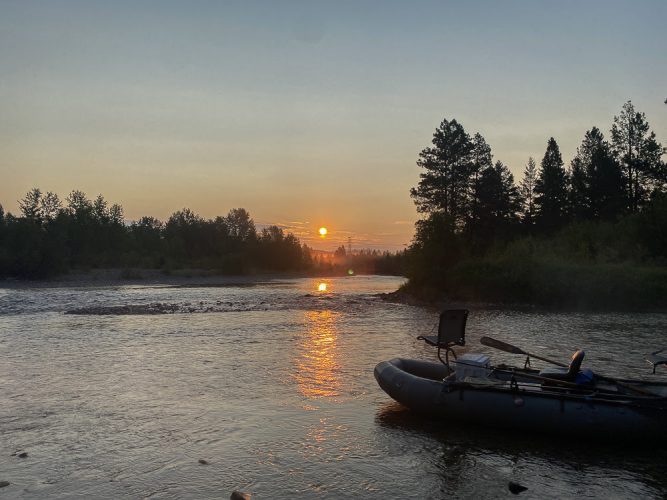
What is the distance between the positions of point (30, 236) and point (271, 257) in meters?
46.4

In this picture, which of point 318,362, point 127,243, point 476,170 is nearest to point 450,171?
point 476,170

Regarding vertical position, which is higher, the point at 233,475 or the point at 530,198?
the point at 530,198

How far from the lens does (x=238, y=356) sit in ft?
62.0

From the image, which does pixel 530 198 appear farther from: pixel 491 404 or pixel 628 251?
pixel 491 404

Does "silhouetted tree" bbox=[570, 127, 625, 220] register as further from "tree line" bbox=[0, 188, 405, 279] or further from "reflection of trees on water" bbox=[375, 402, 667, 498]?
"reflection of trees on water" bbox=[375, 402, 667, 498]

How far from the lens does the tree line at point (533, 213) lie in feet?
144

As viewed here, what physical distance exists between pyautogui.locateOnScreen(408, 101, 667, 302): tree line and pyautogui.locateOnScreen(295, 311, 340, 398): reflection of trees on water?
19.1 m

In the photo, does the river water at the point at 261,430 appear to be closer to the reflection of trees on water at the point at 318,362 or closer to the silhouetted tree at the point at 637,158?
the reflection of trees on water at the point at 318,362

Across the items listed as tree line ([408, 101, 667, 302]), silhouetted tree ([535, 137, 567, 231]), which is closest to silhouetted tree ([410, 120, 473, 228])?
tree line ([408, 101, 667, 302])

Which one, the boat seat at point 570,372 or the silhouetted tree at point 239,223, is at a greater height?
the silhouetted tree at point 239,223

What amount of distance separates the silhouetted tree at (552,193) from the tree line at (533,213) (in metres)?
0.12

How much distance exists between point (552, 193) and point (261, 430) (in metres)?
62.7

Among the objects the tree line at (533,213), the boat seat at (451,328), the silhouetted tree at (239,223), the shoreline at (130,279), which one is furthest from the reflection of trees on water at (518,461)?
the silhouetted tree at (239,223)

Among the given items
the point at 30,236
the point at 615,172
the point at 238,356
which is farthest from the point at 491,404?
the point at 30,236
